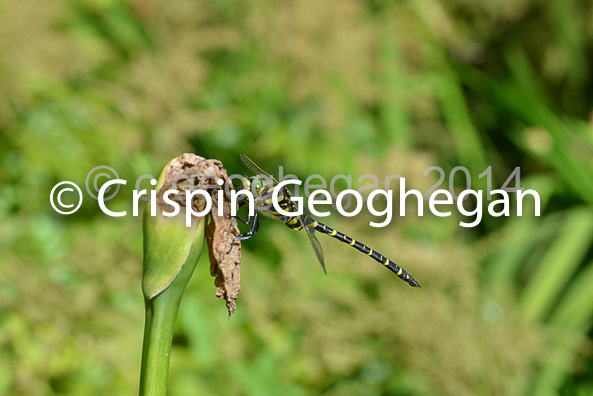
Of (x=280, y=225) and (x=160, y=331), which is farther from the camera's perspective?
(x=280, y=225)

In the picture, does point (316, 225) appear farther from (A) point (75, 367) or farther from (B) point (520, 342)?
(B) point (520, 342)

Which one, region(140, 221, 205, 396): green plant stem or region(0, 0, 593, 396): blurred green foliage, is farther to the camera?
region(0, 0, 593, 396): blurred green foliage

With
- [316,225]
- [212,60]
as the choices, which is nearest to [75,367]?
[316,225]

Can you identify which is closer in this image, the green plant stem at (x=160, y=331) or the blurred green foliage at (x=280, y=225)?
the green plant stem at (x=160, y=331)
